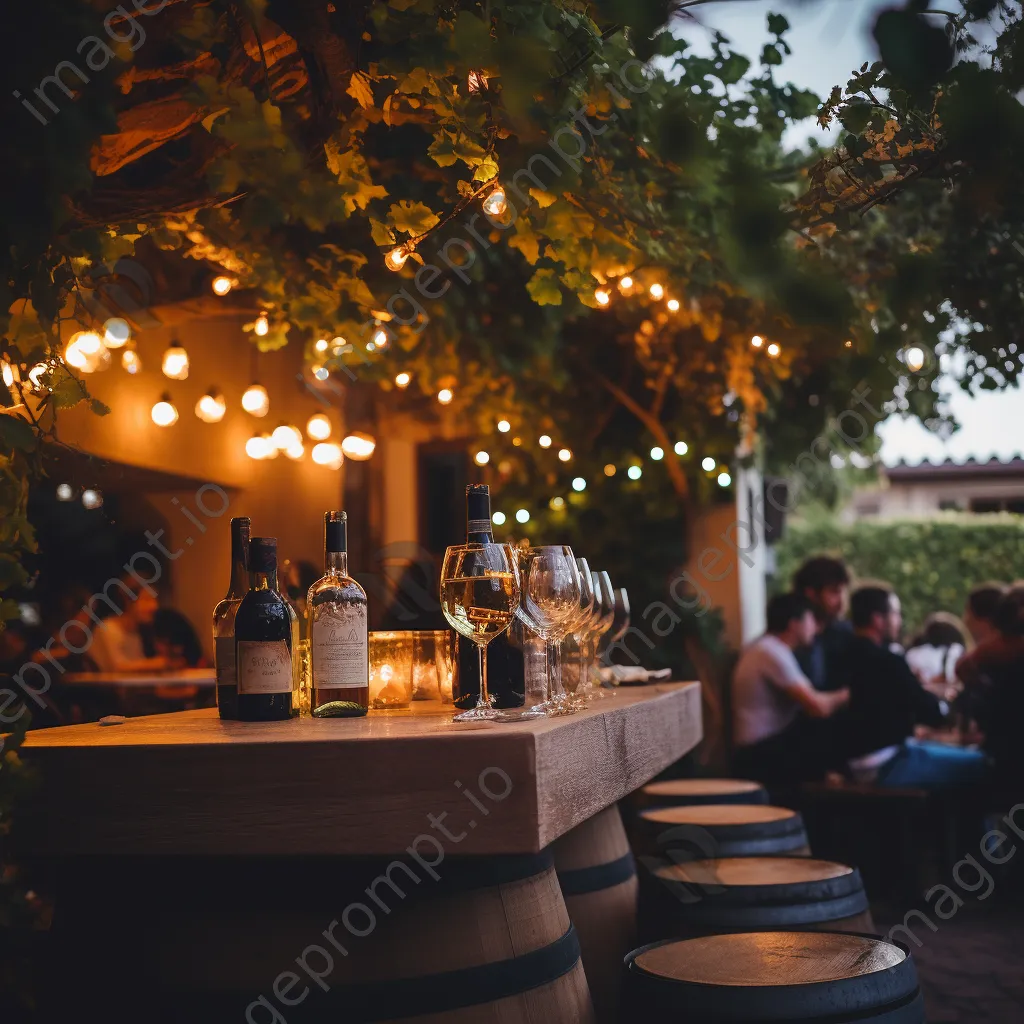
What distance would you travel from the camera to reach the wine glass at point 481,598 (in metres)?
1.44

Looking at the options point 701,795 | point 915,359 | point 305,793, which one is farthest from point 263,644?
point 915,359

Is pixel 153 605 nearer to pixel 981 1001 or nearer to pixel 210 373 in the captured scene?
pixel 210 373

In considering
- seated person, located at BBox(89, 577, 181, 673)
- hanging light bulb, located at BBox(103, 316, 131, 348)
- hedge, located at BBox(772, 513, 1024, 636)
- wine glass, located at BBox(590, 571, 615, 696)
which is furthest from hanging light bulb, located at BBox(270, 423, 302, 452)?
hedge, located at BBox(772, 513, 1024, 636)

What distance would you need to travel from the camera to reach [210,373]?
688 centimetres

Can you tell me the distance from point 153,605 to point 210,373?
145 cm

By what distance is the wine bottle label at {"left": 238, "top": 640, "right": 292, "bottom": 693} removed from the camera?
5.03 feet

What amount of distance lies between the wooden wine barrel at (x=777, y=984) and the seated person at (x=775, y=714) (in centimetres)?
308

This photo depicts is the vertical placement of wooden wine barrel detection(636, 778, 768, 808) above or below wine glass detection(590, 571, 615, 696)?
below

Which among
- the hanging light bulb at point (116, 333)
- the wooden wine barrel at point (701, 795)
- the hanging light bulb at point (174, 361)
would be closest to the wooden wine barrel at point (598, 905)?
the wooden wine barrel at point (701, 795)

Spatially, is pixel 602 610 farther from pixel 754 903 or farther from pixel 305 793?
pixel 305 793

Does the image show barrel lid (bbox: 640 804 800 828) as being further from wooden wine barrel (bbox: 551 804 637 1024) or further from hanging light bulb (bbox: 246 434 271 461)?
hanging light bulb (bbox: 246 434 271 461)

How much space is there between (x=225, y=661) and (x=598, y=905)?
0.75 meters

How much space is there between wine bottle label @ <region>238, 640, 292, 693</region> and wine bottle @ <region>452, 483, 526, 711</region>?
0.28 meters

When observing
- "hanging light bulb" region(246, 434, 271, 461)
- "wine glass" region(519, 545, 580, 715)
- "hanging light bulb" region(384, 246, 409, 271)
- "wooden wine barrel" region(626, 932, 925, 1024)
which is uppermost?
"hanging light bulb" region(246, 434, 271, 461)
